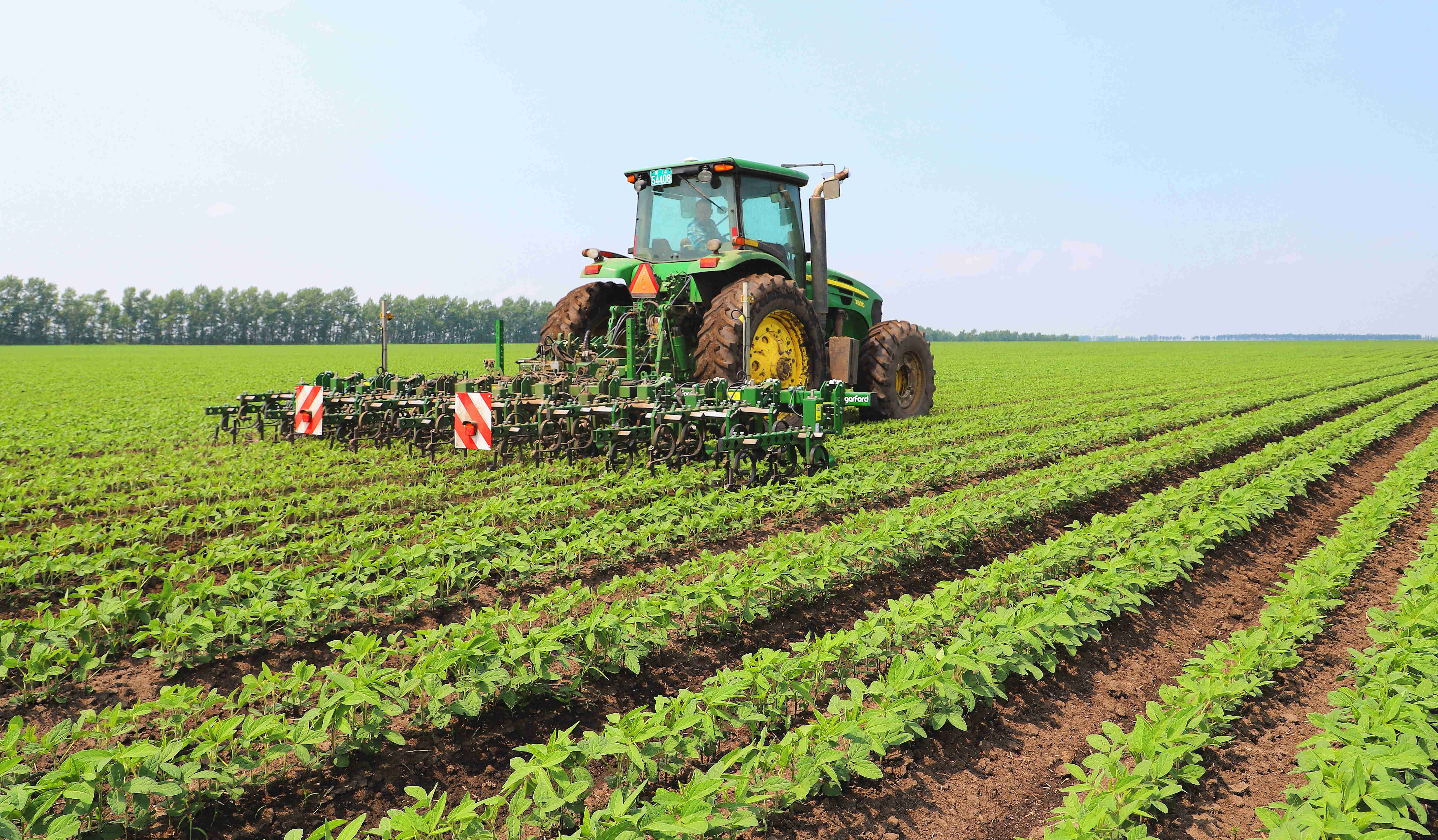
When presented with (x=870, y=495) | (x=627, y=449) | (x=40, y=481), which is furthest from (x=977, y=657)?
(x=40, y=481)

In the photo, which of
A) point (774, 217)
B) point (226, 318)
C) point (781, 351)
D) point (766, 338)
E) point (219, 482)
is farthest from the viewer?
point (226, 318)

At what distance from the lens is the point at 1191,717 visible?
276 centimetres

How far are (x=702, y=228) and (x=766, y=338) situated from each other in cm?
146

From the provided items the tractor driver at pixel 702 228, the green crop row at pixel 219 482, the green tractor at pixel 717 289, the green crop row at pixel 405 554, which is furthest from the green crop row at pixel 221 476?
the tractor driver at pixel 702 228

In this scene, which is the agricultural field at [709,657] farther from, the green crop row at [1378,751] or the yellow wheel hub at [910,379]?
the yellow wheel hub at [910,379]

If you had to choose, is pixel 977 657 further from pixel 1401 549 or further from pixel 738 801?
pixel 1401 549

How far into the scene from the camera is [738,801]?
7.29ft

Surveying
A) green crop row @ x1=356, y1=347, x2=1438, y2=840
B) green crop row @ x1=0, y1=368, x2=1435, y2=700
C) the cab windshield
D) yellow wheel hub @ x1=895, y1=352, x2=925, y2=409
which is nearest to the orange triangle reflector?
the cab windshield

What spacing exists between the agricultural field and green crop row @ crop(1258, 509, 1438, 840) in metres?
0.01

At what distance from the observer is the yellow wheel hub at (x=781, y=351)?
8500 millimetres

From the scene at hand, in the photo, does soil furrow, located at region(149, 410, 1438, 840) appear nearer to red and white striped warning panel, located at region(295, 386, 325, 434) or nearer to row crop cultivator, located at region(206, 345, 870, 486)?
row crop cultivator, located at region(206, 345, 870, 486)

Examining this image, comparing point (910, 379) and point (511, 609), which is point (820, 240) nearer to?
point (910, 379)

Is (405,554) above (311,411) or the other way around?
the other way around

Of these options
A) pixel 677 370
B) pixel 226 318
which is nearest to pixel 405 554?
pixel 677 370
